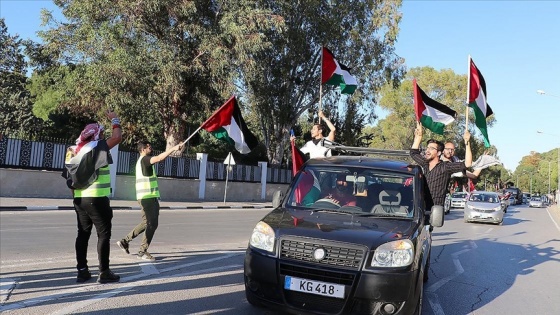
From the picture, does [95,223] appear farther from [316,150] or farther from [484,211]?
[484,211]

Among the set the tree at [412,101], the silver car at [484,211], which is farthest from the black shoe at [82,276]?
the tree at [412,101]

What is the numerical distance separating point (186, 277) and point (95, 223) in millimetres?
1510

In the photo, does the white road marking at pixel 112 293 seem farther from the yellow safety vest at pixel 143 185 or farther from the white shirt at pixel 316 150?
the white shirt at pixel 316 150

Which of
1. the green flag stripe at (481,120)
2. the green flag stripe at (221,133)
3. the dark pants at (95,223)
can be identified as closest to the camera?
the dark pants at (95,223)

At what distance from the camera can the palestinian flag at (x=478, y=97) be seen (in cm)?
1061

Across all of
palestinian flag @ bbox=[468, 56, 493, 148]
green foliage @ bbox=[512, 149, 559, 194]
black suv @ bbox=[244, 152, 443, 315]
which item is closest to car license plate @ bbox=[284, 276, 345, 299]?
black suv @ bbox=[244, 152, 443, 315]

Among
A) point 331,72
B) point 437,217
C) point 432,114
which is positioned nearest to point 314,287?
point 437,217

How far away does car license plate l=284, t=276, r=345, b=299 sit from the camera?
440cm

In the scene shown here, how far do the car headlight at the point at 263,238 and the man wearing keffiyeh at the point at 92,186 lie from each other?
213 centimetres

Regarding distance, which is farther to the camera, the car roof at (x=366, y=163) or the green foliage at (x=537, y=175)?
the green foliage at (x=537, y=175)

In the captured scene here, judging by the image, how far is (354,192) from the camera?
5738 mm

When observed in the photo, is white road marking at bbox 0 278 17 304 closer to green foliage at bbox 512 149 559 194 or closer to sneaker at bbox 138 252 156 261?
sneaker at bbox 138 252 156 261

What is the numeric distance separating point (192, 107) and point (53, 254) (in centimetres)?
1934

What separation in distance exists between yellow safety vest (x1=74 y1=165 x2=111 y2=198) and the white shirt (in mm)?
3304
